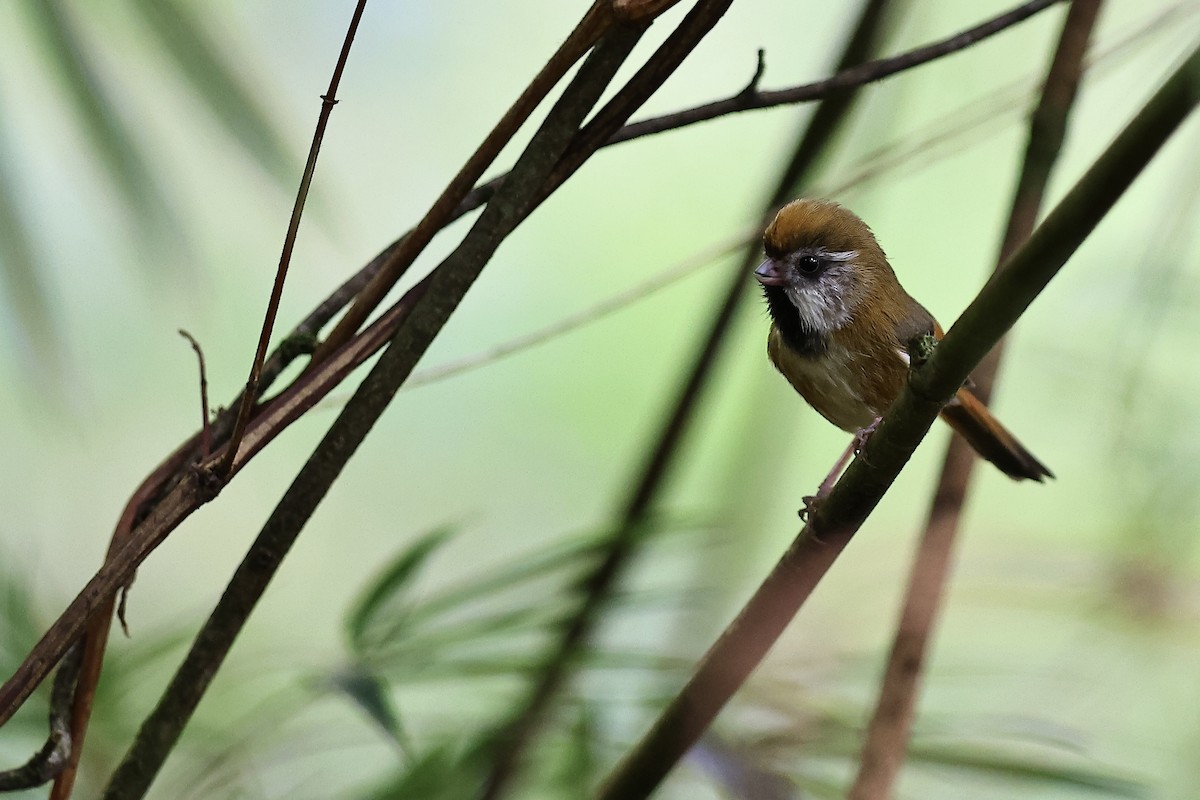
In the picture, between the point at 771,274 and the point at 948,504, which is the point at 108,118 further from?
the point at 948,504

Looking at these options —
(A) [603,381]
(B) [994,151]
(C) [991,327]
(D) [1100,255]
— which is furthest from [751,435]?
(C) [991,327]

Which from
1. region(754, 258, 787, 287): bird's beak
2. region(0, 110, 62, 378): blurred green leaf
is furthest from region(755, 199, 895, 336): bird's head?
region(0, 110, 62, 378): blurred green leaf

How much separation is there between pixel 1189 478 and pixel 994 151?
0.97 metres

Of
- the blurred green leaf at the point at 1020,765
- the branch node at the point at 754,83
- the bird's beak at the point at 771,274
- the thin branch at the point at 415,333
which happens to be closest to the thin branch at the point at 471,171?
the thin branch at the point at 415,333

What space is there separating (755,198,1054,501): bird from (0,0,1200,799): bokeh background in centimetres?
14

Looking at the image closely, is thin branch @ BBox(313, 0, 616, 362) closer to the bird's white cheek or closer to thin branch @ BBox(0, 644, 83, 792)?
thin branch @ BBox(0, 644, 83, 792)

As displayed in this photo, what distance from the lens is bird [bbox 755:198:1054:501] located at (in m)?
1.02

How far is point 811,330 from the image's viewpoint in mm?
1084

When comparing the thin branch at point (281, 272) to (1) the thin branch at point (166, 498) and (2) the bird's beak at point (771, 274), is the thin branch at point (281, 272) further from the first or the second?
(2) the bird's beak at point (771, 274)

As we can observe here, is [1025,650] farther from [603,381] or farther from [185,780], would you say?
[185,780]

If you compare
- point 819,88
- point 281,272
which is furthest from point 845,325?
point 281,272

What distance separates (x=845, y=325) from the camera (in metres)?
1.05

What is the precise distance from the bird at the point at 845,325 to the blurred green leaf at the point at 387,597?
363mm

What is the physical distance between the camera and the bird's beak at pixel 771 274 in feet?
3.53
